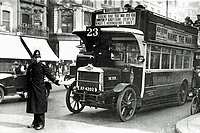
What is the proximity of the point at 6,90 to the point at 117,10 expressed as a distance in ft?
15.5

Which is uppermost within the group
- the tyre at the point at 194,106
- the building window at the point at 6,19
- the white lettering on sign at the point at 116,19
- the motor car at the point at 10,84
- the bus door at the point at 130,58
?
the building window at the point at 6,19

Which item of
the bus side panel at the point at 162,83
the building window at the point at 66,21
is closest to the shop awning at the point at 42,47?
the building window at the point at 66,21

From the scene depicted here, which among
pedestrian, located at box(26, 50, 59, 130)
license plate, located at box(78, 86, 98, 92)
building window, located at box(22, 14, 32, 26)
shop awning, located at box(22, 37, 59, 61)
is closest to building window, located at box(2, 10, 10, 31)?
shop awning, located at box(22, 37, 59, 61)

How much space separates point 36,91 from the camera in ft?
22.5

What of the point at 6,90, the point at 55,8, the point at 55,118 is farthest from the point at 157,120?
the point at 55,8

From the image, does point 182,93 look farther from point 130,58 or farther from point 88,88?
point 88,88

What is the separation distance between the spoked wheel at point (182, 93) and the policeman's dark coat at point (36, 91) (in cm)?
600

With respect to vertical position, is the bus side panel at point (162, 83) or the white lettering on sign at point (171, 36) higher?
the white lettering on sign at point (171, 36)

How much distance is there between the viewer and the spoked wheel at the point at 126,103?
784 cm

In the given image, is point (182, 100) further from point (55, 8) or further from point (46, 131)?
point (55, 8)

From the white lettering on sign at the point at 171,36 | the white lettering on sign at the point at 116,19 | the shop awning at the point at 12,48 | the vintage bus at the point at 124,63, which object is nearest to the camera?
the vintage bus at the point at 124,63

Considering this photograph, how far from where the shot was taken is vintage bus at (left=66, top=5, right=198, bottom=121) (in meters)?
8.13

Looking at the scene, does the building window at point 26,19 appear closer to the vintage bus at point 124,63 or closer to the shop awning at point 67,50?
the shop awning at point 67,50

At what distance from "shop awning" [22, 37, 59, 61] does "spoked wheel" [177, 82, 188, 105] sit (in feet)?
51.4
